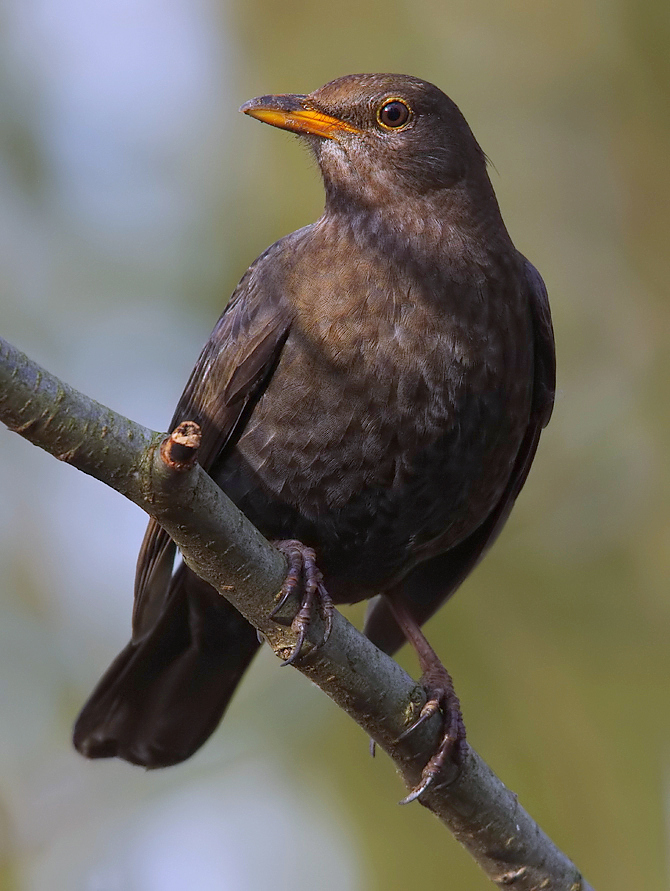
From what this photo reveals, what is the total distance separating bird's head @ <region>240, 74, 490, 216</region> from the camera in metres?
4.48

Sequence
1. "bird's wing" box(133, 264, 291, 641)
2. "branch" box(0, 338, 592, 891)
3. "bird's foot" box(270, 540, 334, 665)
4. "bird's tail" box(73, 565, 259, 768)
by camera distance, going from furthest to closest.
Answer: "bird's tail" box(73, 565, 259, 768)
"bird's wing" box(133, 264, 291, 641)
"bird's foot" box(270, 540, 334, 665)
"branch" box(0, 338, 592, 891)

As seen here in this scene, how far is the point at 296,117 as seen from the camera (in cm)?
454

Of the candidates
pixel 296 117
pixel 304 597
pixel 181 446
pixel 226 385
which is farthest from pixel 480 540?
pixel 181 446

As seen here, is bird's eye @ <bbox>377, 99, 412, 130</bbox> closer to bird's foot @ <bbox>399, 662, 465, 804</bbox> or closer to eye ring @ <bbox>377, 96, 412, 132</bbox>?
eye ring @ <bbox>377, 96, 412, 132</bbox>

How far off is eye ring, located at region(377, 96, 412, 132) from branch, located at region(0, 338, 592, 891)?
2003 mm

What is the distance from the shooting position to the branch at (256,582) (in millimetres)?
2721

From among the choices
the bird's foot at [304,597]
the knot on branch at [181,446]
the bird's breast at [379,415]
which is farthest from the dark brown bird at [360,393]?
the knot on branch at [181,446]

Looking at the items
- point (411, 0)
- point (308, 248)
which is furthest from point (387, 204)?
point (411, 0)

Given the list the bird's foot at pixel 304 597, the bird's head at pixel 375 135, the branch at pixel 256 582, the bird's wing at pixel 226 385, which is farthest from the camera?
the bird's head at pixel 375 135

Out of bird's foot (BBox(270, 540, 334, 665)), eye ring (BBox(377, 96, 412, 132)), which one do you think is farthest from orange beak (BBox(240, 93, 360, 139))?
bird's foot (BBox(270, 540, 334, 665))

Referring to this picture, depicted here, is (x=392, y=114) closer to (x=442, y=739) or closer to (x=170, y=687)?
(x=442, y=739)

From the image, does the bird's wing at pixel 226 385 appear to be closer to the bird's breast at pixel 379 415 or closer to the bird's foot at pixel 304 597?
the bird's breast at pixel 379 415

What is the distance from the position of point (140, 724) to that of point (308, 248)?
216 centimetres

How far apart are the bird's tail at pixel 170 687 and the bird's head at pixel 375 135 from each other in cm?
184
